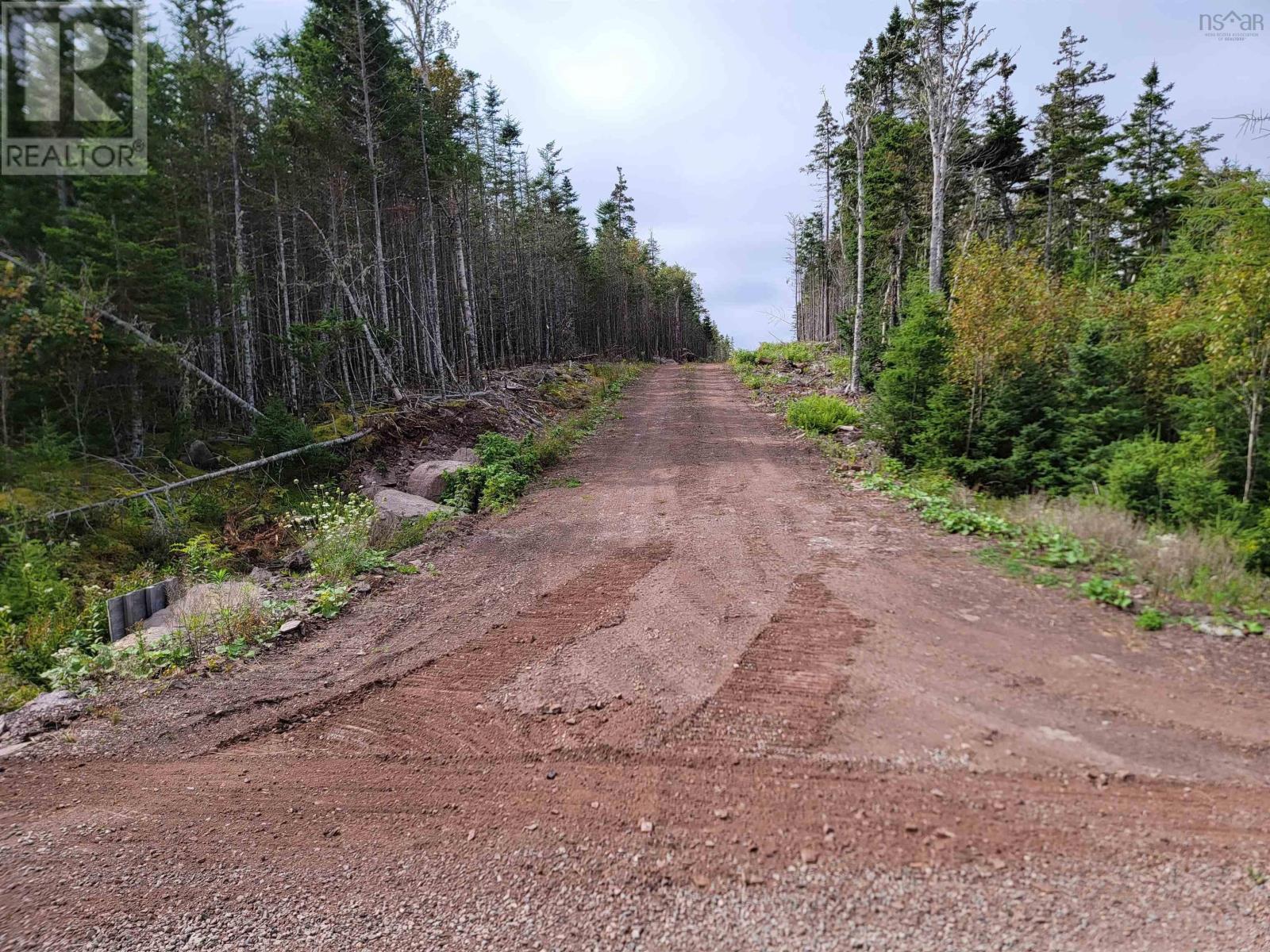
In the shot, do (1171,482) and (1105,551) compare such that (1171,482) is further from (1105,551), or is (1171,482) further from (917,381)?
(917,381)

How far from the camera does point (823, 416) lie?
15008 mm

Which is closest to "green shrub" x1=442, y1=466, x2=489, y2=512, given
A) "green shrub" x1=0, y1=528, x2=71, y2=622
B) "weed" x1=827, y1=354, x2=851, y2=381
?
"green shrub" x1=0, y1=528, x2=71, y2=622

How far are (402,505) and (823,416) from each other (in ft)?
33.0

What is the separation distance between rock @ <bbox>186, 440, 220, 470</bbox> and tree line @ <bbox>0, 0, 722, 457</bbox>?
50 cm

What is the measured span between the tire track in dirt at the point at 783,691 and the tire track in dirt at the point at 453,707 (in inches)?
45.8

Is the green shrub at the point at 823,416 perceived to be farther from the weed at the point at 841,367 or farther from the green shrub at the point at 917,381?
the weed at the point at 841,367

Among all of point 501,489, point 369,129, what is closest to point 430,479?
point 501,489

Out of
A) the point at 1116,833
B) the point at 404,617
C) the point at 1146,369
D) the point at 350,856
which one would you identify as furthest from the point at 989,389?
the point at 350,856

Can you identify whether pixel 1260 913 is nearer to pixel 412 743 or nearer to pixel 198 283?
pixel 412 743

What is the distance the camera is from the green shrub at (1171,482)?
766 cm

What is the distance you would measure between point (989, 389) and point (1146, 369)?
7.64 feet

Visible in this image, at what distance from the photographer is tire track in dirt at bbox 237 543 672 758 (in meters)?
3.87

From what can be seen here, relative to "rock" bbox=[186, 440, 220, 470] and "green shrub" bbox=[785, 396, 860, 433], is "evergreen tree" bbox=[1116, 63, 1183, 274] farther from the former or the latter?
"rock" bbox=[186, 440, 220, 470]

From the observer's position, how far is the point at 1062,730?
3664mm
